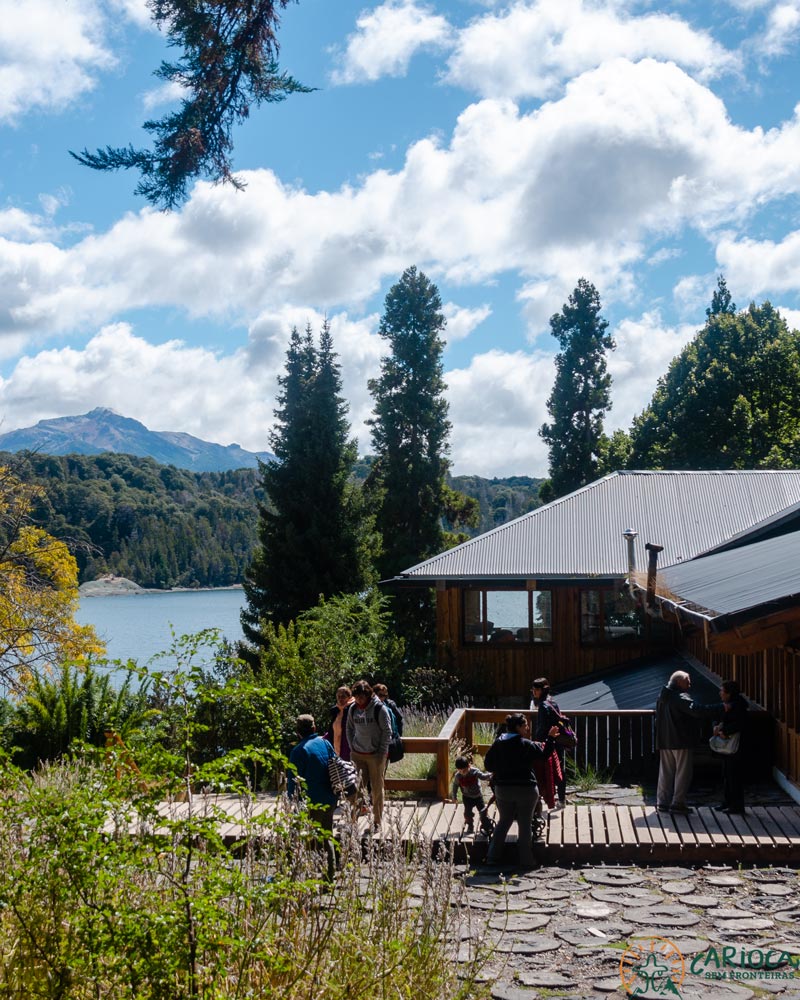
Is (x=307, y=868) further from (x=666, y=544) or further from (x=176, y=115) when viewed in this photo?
(x=666, y=544)

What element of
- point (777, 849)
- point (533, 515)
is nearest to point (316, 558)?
point (533, 515)

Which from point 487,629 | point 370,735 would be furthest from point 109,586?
point 370,735

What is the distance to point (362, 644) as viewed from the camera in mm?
20297

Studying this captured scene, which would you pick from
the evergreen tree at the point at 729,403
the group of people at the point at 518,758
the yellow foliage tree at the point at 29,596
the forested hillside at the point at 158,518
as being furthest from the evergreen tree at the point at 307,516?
the forested hillside at the point at 158,518

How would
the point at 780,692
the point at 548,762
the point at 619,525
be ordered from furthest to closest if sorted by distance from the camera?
the point at 619,525
the point at 780,692
the point at 548,762

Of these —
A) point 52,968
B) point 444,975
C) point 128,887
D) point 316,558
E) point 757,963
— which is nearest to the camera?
point 52,968

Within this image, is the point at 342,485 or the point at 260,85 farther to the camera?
the point at 342,485

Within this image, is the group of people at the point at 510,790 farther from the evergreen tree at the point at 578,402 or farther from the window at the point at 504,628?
the evergreen tree at the point at 578,402

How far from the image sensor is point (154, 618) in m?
79.1

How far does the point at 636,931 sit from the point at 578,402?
40758 mm

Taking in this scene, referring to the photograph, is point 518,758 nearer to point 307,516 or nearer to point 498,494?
point 307,516

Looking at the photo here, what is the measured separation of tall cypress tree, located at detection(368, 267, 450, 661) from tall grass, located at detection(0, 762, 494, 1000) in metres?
35.6

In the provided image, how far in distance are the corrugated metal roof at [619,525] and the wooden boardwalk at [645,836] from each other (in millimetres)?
12839

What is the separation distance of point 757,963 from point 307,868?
3103 millimetres
